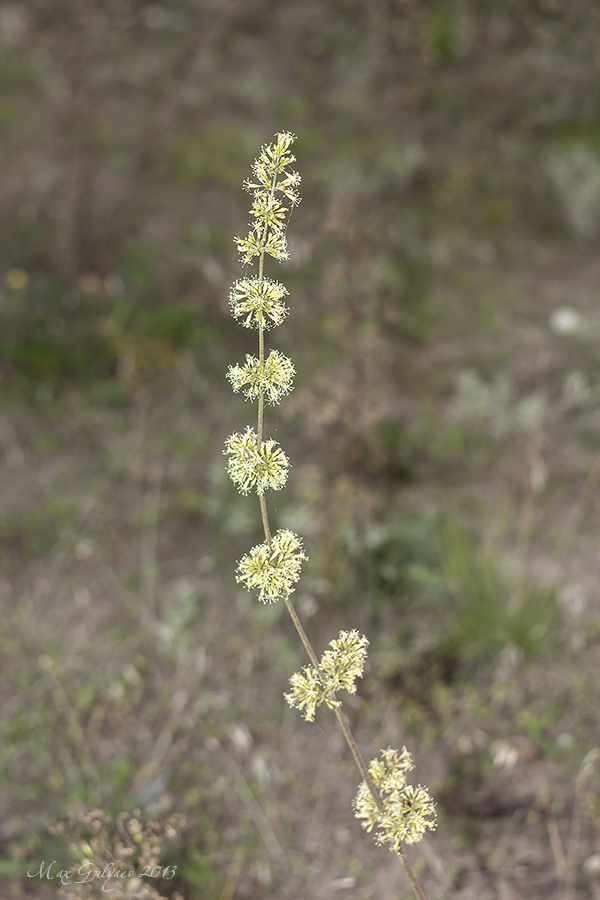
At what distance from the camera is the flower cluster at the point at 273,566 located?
1553 mm

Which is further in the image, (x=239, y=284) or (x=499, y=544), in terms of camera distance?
(x=499, y=544)

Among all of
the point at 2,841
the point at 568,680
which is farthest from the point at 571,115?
the point at 2,841

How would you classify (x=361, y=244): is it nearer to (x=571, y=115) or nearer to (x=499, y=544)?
(x=499, y=544)

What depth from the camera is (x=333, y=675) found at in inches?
63.8

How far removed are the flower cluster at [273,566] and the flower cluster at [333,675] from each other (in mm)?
172

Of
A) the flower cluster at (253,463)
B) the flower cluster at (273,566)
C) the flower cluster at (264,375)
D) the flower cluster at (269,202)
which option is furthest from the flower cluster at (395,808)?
the flower cluster at (269,202)

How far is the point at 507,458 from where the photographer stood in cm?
430

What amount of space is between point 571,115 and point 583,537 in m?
3.53

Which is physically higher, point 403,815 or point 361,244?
point 361,244

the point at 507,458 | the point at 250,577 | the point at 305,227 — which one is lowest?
the point at 250,577
